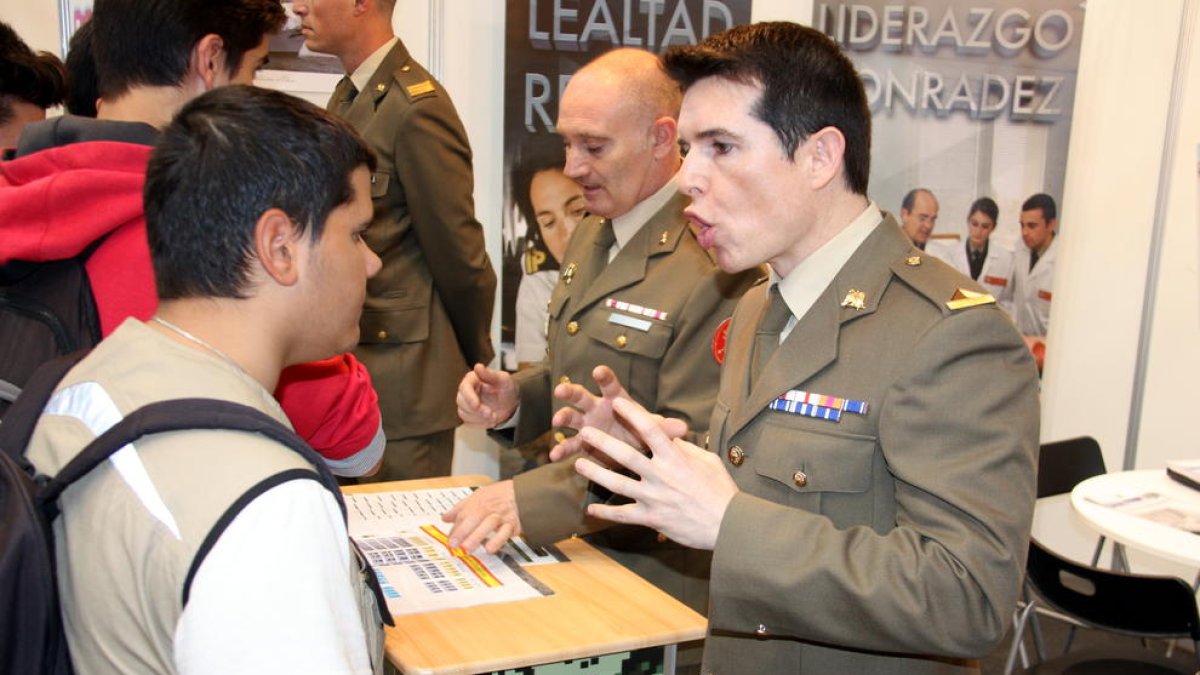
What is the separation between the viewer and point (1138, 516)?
2816mm

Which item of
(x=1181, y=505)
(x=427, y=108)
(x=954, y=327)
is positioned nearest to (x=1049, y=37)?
(x=1181, y=505)

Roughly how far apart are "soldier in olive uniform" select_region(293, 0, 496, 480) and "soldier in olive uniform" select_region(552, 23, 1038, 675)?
1.42 m

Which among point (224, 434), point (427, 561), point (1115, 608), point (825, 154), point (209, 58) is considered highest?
point (209, 58)

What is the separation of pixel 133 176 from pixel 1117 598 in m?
2.50

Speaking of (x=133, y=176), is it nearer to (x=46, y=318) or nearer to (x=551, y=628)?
(x=46, y=318)

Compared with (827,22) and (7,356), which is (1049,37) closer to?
(827,22)

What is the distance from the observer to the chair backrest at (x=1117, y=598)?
253 centimetres

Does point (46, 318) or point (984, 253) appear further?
point (984, 253)

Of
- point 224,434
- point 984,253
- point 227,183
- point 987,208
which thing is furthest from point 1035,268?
point 224,434

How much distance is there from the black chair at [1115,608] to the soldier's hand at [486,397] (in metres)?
1.54

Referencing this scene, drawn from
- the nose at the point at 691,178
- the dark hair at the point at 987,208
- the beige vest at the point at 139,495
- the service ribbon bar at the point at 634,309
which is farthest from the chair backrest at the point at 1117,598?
the beige vest at the point at 139,495

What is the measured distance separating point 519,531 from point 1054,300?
3.41 metres

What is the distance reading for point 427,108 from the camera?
9.50ft

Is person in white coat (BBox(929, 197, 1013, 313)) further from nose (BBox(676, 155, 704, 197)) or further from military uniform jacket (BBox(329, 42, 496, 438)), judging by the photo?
nose (BBox(676, 155, 704, 197))
